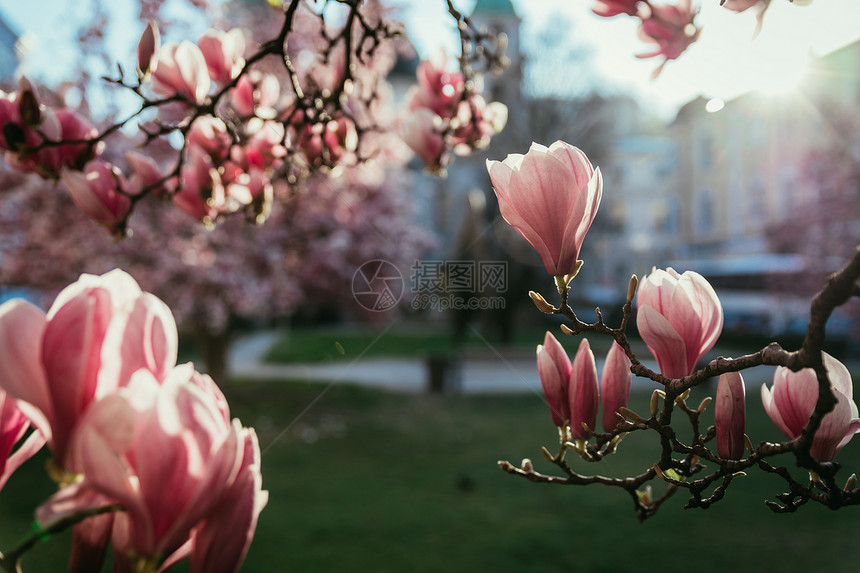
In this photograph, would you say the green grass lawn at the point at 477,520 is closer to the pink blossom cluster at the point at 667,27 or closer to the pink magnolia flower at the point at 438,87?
the pink magnolia flower at the point at 438,87

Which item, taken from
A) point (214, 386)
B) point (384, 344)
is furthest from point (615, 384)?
point (384, 344)

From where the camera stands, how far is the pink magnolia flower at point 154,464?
0.33m

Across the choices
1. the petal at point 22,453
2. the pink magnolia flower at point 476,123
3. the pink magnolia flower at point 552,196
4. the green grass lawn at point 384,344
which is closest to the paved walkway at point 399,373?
the green grass lawn at point 384,344

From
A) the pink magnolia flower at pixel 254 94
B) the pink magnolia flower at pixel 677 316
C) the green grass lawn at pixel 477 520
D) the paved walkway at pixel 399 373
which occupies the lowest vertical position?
the paved walkway at pixel 399 373

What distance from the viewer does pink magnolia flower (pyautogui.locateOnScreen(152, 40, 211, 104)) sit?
958mm

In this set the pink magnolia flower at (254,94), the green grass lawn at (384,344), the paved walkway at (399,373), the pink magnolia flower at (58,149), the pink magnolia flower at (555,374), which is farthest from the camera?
the green grass lawn at (384,344)

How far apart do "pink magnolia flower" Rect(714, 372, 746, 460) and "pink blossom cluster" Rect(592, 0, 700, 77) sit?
46cm

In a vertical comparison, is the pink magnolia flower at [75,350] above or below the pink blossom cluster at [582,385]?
above

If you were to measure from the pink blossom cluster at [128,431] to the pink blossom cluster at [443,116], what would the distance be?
86cm

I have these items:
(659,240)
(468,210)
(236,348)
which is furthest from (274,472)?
(659,240)

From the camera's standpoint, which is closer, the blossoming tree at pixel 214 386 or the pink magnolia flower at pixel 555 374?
the blossoming tree at pixel 214 386

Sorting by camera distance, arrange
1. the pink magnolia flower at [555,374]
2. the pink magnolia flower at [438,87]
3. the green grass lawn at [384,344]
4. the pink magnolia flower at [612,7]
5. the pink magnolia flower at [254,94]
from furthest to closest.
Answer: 1. the green grass lawn at [384,344]
2. the pink magnolia flower at [438,87]
3. the pink magnolia flower at [254,94]
4. the pink magnolia flower at [612,7]
5. the pink magnolia flower at [555,374]

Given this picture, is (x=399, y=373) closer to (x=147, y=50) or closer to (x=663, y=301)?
(x=147, y=50)

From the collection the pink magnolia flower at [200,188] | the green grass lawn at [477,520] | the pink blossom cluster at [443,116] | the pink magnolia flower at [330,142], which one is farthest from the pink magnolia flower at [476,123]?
the green grass lawn at [477,520]
